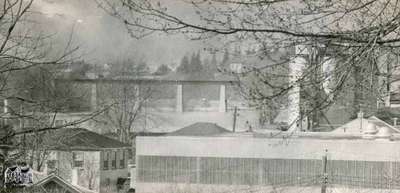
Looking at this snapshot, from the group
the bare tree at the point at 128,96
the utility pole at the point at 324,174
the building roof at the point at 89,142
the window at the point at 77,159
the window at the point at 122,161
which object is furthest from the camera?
the window at the point at 122,161

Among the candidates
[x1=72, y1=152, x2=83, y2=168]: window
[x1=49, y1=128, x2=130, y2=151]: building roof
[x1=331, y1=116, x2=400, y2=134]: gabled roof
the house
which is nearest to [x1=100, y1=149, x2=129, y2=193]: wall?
the house

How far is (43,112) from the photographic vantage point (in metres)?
3.18

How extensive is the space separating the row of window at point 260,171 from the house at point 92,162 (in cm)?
48

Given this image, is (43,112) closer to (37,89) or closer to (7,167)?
(7,167)

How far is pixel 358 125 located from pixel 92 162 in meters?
3.51

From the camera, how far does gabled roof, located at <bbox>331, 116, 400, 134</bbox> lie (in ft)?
29.5

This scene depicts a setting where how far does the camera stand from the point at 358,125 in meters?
9.27

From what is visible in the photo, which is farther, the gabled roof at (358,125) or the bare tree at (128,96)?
the bare tree at (128,96)

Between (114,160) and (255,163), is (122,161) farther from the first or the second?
(255,163)

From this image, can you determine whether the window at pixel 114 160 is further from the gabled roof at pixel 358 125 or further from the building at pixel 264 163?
the gabled roof at pixel 358 125

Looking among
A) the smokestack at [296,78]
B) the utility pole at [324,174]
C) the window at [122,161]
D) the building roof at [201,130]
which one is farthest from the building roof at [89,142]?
the smokestack at [296,78]

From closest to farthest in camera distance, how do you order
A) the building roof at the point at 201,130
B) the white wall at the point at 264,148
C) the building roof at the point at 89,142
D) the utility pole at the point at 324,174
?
the utility pole at the point at 324,174 < the white wall at the point at 264,148 < the building roof at the point at 89,142 < the building roof at the point at 201,130

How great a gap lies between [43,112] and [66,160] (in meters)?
6.62

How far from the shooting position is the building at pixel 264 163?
9031mm
